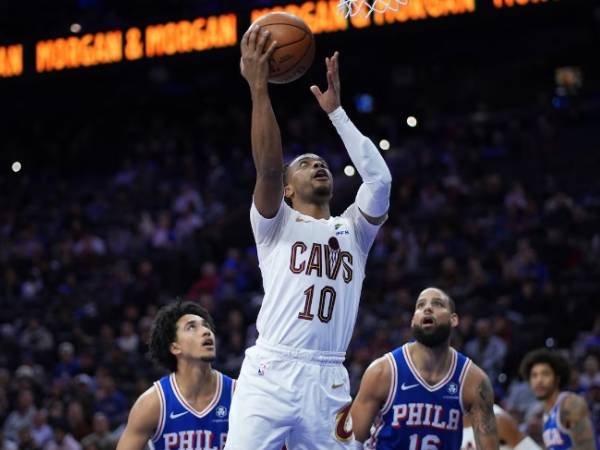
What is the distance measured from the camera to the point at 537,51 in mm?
21781

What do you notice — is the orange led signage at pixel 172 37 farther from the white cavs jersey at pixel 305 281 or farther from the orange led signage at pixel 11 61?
the white cavs jersey at pixel 305 281

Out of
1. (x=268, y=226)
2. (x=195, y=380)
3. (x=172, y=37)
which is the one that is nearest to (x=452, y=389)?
(x=195, y=380)

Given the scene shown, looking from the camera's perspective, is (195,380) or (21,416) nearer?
(195,380)

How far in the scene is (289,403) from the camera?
494 centimetres

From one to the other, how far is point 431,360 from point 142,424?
166 cm

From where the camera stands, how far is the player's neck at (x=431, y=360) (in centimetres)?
637

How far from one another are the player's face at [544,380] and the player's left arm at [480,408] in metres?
1.57

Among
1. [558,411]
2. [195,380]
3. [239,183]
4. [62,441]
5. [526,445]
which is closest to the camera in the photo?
[195,380]

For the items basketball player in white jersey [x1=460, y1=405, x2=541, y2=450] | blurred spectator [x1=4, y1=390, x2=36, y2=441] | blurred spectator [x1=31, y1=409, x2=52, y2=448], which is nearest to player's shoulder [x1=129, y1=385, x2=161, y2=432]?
basketball player in white jersey [x1=460, y1=405, x2=541, y2=450]

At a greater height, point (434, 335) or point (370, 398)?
point (434, 335)

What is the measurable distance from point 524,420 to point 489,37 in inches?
502

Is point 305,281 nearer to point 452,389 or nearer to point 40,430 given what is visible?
point 452,389

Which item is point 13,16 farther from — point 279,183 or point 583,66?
point 279,183

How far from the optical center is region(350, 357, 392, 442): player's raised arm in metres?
6.26
